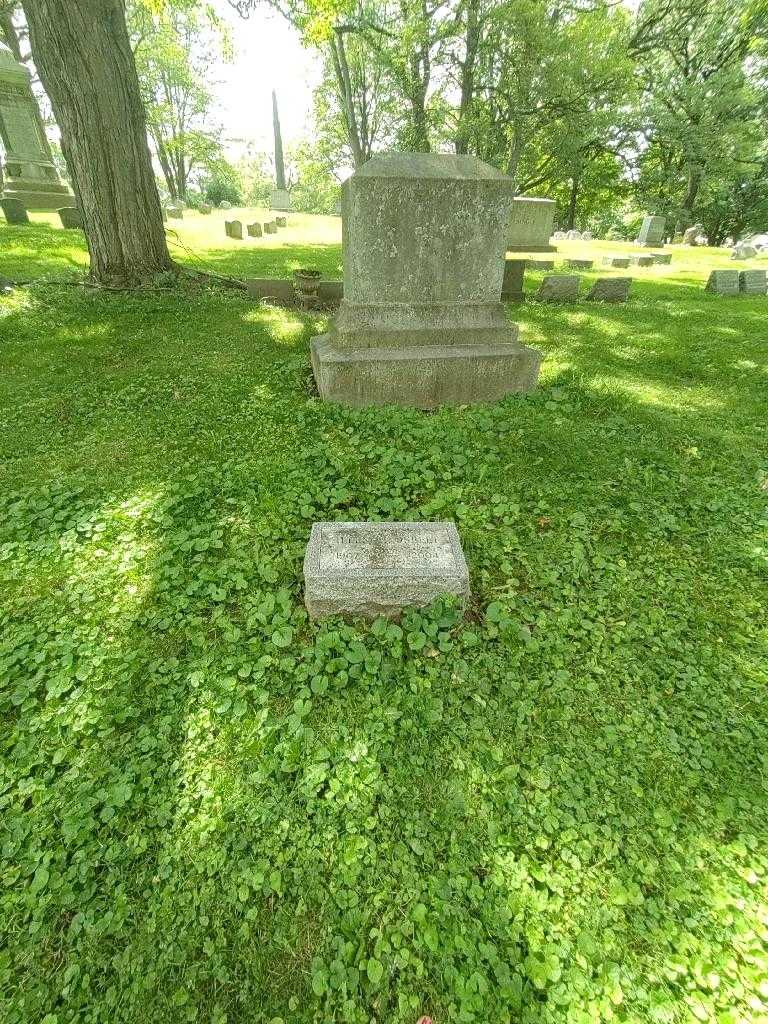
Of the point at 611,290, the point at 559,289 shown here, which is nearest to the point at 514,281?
the point at 559,289

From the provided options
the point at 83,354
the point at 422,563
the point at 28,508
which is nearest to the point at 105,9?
the point at 83,354

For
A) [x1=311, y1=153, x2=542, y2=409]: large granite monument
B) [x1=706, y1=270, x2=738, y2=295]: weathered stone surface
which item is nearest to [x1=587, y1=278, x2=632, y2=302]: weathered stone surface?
[x1=706, y1=270, x2=738, y2=295]: weathered stone surface

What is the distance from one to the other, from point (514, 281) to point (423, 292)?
5596 millimetres

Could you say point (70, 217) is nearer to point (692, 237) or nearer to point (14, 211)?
point (14, 211)

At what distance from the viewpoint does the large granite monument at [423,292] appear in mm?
4379

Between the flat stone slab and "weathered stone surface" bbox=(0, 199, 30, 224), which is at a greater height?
"weathered stone surface" bbox=(0, 199, 30, 224)

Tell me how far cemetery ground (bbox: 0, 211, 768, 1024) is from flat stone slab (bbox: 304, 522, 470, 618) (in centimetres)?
13

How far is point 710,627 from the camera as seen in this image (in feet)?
9.16

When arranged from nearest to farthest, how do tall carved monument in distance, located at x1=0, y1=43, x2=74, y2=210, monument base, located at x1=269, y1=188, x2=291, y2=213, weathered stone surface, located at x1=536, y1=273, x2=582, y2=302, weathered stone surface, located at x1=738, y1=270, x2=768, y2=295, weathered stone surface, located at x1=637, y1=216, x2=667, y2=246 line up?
weathered stone surface, located at x1=536, y1=273, x2=582, y2=302, weathered stone surface, located at x1=738, y1=270, x2=768, y2=295, tall carved monument in distance, located at x1=0, y1=43, x2=74, y2=210, weathered stone surface, located at x1=637, y1=216, x2=667, y2=246, monument base, located at x1=269, y1=188, x2=291, y2=213

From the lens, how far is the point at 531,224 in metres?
16.1

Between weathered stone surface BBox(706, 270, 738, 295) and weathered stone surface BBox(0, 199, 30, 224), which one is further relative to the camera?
weathered stone surface BBox(0, 199, 30, 224)

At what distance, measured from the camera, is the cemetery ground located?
1624 mm

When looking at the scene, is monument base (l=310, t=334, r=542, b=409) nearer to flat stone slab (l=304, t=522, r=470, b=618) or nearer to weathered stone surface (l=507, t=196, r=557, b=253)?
flat stone slab (l=304, t=522, r=470, b=618)

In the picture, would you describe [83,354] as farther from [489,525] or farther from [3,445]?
[489,525]
